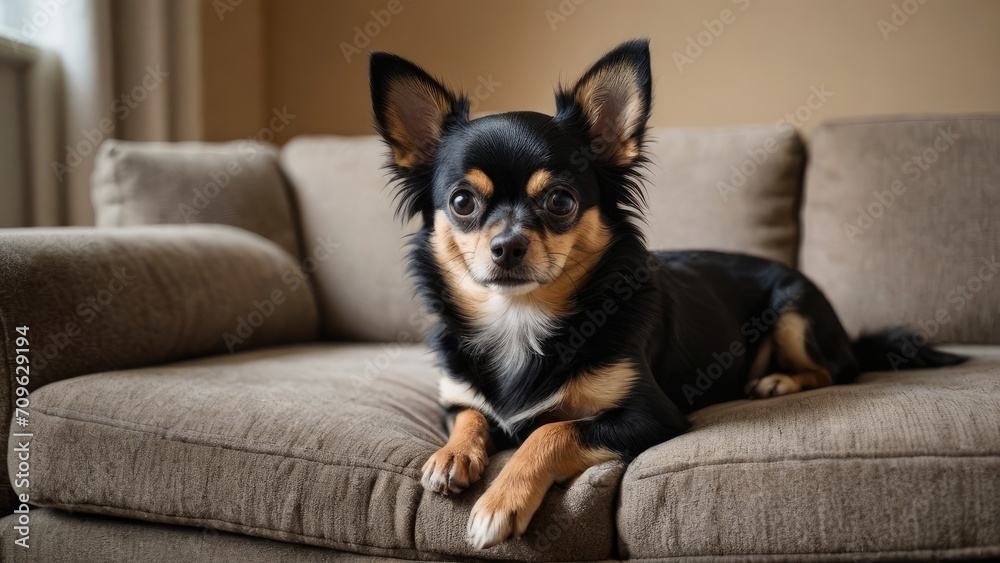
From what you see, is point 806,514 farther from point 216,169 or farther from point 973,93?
point 973,93

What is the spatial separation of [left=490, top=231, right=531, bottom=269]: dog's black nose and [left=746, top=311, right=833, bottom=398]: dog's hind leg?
0.77 meters

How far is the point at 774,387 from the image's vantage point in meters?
1.86

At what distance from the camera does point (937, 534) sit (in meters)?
1.22

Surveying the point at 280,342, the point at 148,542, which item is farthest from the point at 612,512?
the point at 280,342

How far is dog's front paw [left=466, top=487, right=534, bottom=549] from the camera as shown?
4.14 feet

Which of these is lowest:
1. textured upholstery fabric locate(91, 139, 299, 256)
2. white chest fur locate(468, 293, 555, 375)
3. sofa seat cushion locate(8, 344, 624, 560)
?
sofa seat cushion locate(8, 344, 624, 560)

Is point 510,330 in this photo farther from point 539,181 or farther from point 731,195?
point 731,195

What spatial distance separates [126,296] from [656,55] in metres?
2.35

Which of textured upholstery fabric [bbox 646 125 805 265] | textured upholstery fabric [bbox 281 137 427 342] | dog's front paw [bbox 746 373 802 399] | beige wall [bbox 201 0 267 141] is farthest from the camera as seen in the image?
beige wall [bbox 201 0 267 141]

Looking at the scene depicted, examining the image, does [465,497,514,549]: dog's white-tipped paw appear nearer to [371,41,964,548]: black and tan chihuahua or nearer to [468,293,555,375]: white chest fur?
[371,41,964,548]: black and tan chihuahua

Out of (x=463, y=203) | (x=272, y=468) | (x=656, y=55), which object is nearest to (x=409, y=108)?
(x=463, y=203)

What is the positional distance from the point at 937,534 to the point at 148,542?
1472 mm

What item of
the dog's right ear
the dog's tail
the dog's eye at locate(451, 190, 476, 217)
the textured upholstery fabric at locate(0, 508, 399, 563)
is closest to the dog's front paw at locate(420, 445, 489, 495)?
the textured upholstery fabric at locate(0, 508, 399, 563)

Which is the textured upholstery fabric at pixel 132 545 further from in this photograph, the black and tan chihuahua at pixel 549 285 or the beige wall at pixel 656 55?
the beige wall at pixel 656 55
